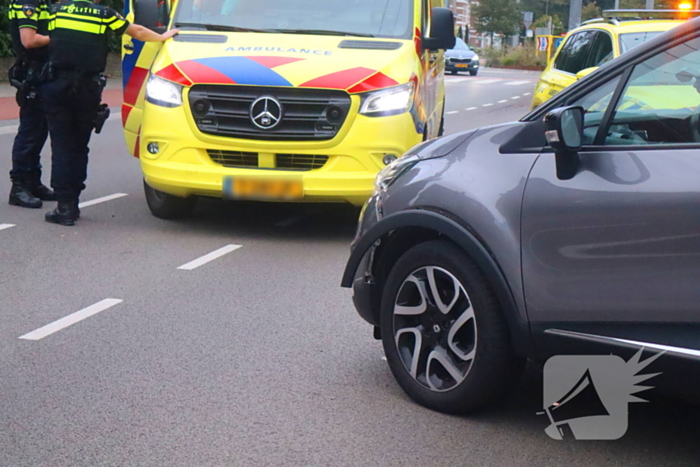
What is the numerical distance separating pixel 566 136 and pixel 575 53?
26.5 feet

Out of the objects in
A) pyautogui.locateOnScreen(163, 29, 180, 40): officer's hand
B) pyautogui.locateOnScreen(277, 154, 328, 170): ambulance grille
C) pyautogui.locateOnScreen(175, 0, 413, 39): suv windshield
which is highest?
pyautogui.locateOnScreen(175, 0, 413, 39): suv windshield

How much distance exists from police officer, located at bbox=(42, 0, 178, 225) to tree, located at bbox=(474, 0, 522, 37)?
92.0m

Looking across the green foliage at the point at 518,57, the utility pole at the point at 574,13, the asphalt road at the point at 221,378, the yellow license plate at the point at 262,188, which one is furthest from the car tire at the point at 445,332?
the green foliage at the point at 518,57

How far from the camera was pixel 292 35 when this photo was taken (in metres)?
8.27

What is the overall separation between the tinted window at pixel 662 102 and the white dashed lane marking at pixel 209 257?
3.70 meters

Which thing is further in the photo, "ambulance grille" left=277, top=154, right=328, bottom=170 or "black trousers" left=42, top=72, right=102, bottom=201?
"black trousers" left=42, top=72, right=102, bottom=201

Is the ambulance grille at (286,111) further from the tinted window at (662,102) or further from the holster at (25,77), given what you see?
the tinted window at (662,102)

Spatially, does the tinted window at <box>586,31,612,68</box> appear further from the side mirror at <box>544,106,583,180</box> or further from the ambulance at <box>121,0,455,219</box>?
the side mirror at <box>544,106,583,180</box>

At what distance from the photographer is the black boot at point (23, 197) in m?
9.02

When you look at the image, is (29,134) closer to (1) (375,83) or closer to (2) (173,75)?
(2) (173,75)

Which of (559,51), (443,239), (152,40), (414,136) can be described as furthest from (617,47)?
(443,239)

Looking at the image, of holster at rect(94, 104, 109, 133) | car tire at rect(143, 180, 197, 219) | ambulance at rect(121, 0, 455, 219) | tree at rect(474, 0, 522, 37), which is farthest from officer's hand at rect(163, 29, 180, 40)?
tree at rect(474, 0, 522, 37)

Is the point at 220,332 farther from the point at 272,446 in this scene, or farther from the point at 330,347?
the point at 272,446

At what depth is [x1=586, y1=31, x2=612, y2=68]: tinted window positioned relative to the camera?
1048 cm
